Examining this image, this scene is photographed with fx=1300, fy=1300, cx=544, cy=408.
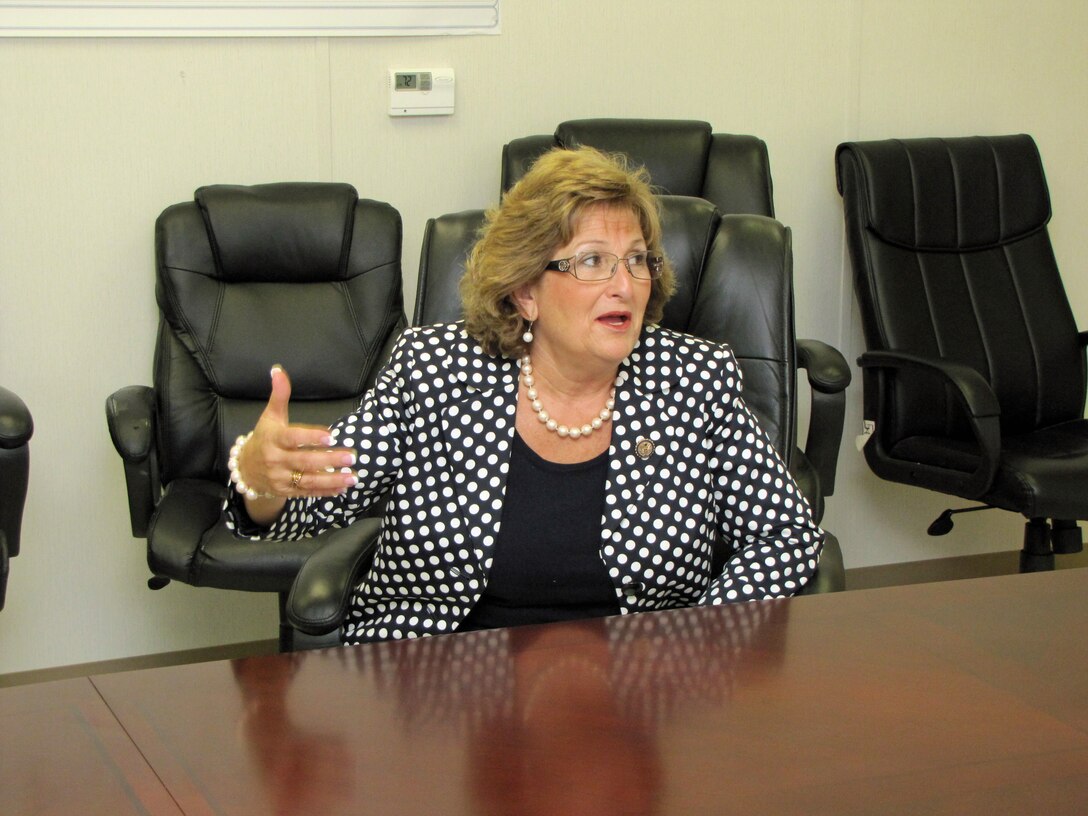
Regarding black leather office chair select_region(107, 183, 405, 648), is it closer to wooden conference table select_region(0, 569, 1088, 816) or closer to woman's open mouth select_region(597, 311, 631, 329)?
woman's open mouth select_region(597, 311, 631, 329)

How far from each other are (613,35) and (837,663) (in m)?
2.27

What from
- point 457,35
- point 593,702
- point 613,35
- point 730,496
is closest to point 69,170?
point 457,35

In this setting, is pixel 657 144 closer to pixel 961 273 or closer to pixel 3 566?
pixel 961 273

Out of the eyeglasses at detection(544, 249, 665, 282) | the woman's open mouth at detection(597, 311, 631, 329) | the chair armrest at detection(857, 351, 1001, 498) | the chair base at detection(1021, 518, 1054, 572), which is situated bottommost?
the chair base at detection(1021, 518, 1054, 572)

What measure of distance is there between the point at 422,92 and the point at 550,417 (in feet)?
4.85

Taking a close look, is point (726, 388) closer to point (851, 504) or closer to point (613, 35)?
point (613, 35)

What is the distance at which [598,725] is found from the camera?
1145 mm

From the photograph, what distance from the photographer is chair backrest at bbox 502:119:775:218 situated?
2947 millimetres

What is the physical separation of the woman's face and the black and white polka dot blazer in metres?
0.08

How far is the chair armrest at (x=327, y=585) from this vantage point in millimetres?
1579

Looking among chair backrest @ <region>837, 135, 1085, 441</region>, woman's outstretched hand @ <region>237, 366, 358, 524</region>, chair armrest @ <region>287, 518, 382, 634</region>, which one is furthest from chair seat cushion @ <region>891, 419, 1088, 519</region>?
woman's outstretched hand @ <region>237, 366, 358, 524</region>

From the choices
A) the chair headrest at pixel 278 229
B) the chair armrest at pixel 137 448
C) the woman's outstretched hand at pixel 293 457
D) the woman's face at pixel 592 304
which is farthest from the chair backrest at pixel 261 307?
the woman's outstretched hand at pixel 293 457

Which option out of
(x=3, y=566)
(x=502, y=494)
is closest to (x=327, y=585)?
(x=502, y=494)

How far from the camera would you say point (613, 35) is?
323 centimetres
